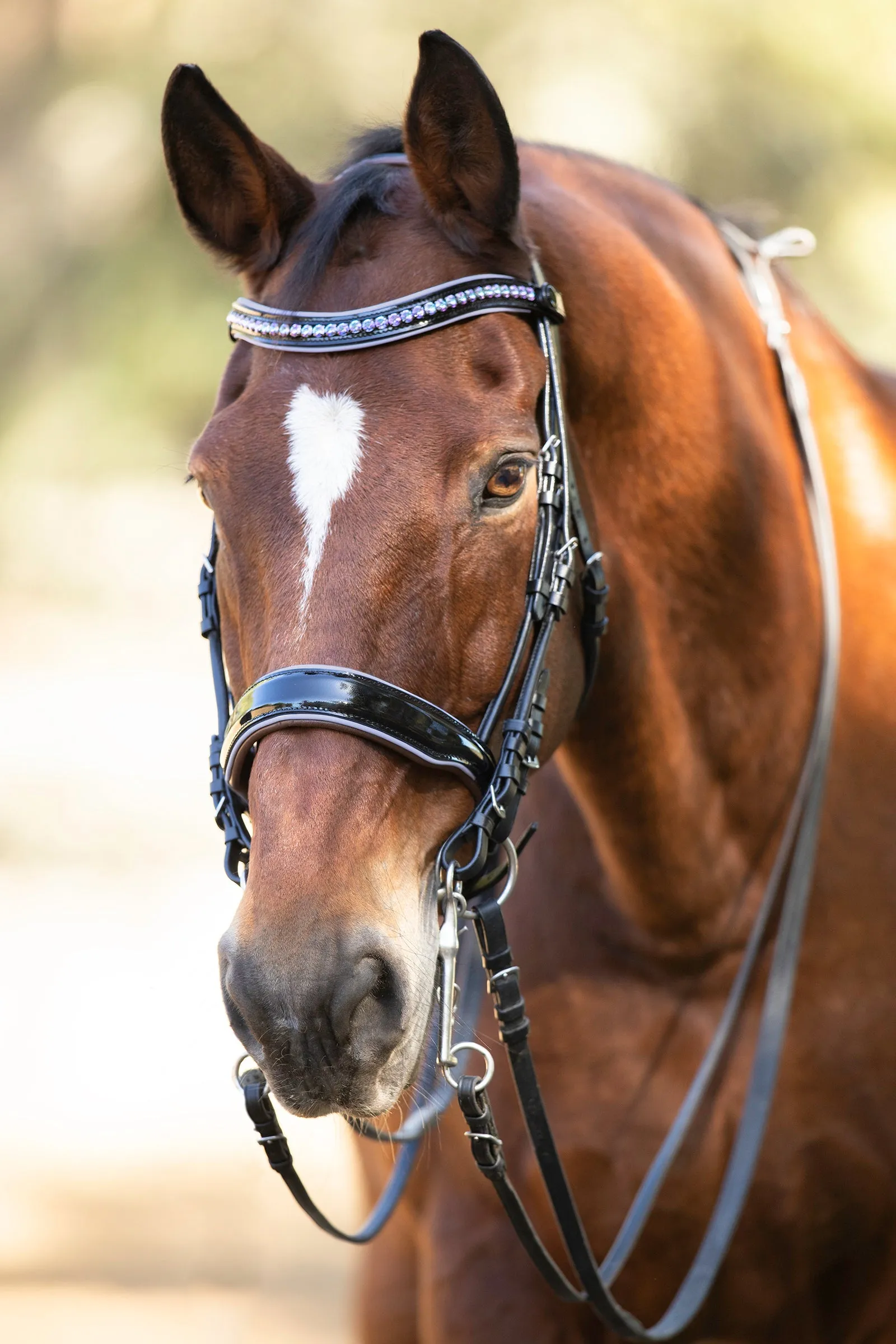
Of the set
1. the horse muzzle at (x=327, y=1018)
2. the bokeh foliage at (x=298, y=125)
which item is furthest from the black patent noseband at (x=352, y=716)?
the bokeh foliage at (x=298, y=125)

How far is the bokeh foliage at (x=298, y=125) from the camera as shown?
8.59 meters

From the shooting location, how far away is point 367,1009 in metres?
1.57

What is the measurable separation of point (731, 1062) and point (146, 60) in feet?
30.5

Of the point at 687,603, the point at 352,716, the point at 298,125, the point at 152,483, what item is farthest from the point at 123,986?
the point at 352,716

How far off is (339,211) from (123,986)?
6.01 metres

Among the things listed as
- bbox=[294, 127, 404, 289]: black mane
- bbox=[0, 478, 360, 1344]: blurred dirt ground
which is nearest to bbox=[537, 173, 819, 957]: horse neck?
bbox=[294, 127, 404, 289]: black mane

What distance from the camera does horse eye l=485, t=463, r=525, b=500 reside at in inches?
68.1

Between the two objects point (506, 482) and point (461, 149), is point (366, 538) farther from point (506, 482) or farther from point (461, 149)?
point (461, 149)

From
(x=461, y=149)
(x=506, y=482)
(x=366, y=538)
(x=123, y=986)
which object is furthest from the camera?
(x=123, y=986)

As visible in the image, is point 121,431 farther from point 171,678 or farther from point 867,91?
point 867,91

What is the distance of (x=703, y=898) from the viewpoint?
2250 millimetres

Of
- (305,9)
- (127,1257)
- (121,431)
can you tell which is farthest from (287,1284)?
(305,9)

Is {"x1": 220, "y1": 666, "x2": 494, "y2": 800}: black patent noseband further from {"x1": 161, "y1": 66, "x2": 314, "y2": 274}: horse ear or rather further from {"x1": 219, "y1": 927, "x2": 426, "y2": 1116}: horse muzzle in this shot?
{"x1": 161, "y1": 66, "x2": 314, "y2": 274}: horse ear

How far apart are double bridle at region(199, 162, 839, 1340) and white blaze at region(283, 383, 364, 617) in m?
0.09
